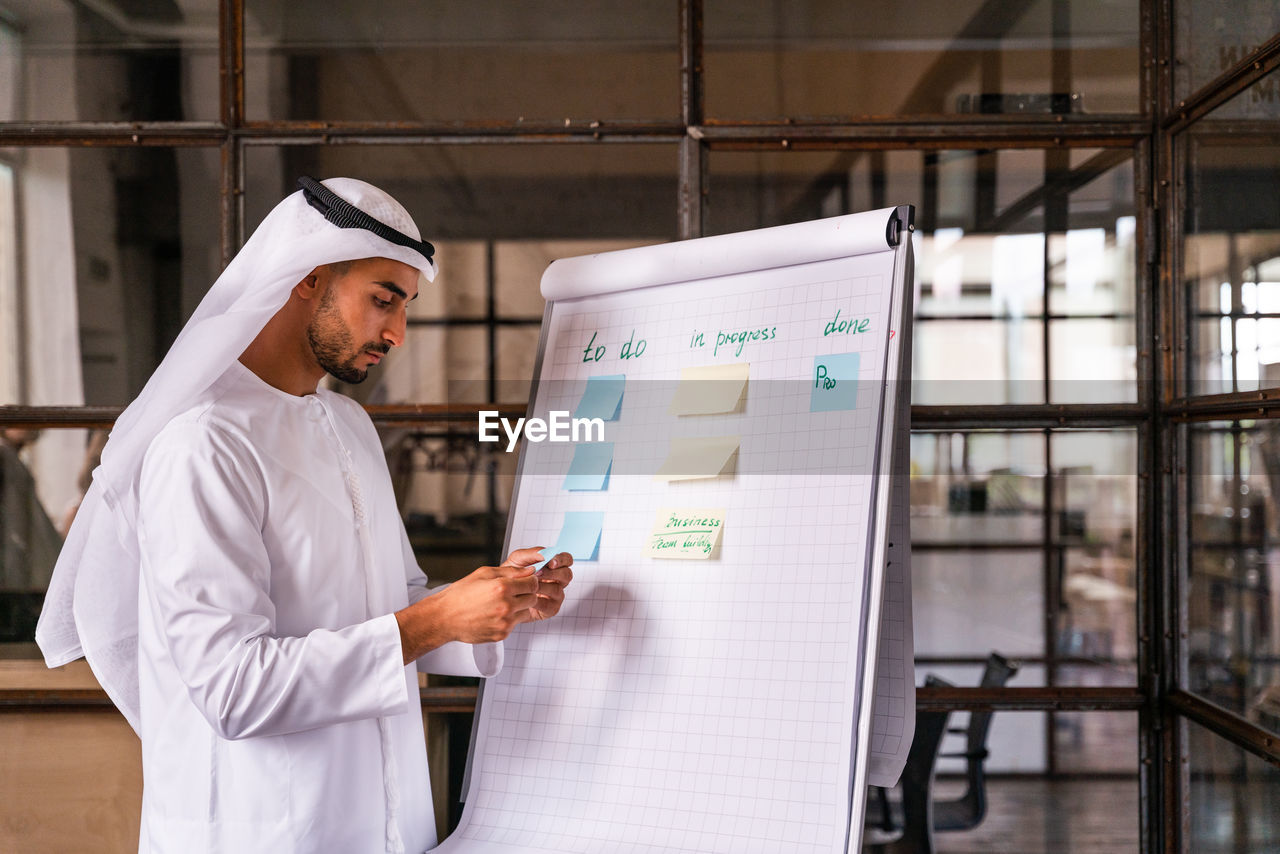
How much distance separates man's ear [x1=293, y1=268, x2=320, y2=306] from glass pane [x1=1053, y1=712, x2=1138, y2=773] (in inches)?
67.2

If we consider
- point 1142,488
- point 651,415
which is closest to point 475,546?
point 651,415

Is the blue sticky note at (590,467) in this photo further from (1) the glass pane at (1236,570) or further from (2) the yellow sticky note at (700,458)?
(1) the glass pane at (1236,570)

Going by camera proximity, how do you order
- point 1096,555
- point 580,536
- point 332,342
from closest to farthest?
1. point 332,342
2. point 580,536
3. point 1096,555

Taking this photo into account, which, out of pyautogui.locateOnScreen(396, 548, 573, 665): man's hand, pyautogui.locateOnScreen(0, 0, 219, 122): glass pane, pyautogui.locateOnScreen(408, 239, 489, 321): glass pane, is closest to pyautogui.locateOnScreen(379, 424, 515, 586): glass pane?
pyautogui.locateOnScreen(408, 239, 489, 321): glass pane

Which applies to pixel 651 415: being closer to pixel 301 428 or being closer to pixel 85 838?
pixel 301 428

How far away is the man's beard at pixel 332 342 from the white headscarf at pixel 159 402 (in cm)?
7

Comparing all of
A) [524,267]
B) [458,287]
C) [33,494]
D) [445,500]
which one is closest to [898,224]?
[524,267]

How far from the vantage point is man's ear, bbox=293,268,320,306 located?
1.39 meters

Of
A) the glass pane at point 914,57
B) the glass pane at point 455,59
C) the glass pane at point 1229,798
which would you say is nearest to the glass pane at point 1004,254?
the glass pane at point 914,57

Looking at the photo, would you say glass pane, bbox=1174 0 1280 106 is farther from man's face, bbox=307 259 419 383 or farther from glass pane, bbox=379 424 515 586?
glass pane, bbox=379 424 515 586

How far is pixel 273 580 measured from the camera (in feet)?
4.37

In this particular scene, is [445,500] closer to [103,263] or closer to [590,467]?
[590,467]

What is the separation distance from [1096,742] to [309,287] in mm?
1819

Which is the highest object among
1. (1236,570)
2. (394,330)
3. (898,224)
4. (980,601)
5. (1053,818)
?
(898,224)
